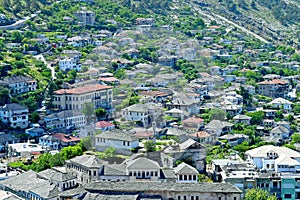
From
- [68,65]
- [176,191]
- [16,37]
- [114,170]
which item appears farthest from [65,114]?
[16,37]

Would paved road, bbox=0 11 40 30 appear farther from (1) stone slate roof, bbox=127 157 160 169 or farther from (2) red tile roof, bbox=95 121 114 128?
(1) stone slate roof, bbox=127 157 160 169

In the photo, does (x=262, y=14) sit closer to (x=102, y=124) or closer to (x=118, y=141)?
(x=102, y=124)

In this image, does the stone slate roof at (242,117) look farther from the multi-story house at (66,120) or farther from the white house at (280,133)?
the multi-story house at (66,120)

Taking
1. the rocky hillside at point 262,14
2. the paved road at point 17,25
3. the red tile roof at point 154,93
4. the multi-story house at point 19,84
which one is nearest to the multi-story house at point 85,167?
the multi-story house at point 19,84

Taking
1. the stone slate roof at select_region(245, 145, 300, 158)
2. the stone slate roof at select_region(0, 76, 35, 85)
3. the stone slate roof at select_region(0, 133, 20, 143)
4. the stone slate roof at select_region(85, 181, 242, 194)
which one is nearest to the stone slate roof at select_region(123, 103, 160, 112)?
the stone slate roof at select_region(0, 133, 20, 143)

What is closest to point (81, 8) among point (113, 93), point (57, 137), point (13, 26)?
point (13, 26)

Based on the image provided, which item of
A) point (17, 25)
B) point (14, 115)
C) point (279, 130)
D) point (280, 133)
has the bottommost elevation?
point (280, 133)
